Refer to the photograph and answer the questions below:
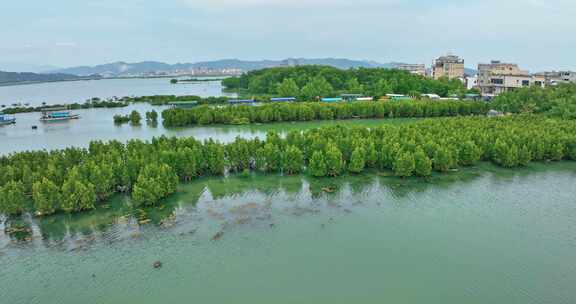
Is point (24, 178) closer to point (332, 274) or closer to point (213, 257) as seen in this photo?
point (213, 257)

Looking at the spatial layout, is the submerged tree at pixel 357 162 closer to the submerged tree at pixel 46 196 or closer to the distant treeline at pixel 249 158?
the distant treeline at pixel 249 158

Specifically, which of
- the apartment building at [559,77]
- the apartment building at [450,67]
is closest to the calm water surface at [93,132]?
the apartment building at [559,77]

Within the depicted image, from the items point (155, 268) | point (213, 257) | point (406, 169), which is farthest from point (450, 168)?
point (155, 268)

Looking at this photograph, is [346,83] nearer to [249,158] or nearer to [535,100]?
[535,100]

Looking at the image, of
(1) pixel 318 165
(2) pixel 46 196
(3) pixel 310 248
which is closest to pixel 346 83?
(1) pixel 318 165

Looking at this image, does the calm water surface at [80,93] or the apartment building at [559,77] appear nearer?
the apartment building at [559,77]
